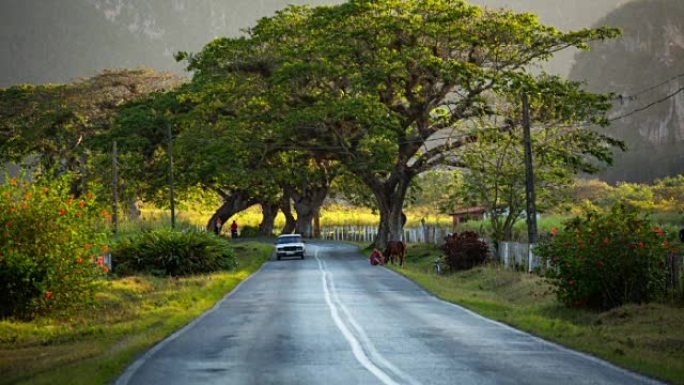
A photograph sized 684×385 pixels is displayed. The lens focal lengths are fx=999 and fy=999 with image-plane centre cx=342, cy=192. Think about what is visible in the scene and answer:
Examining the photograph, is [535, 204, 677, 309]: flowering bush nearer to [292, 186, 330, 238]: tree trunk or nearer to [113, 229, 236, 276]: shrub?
[113, 229, 236, 276]: shrub

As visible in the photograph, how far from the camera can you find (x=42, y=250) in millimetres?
26859

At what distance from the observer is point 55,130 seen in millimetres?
82438

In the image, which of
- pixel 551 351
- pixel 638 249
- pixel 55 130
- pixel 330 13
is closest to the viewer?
pixel 551 351

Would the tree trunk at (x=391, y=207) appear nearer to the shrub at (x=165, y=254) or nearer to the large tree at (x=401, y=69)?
the large tree at (x=401, y=69)

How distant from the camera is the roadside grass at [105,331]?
1617cm

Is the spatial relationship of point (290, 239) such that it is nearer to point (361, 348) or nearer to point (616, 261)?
point (616, 261)

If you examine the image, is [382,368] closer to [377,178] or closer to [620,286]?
[620,286]

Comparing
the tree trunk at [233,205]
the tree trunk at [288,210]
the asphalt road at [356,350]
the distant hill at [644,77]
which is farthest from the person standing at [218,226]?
the distant hill at [644,77]

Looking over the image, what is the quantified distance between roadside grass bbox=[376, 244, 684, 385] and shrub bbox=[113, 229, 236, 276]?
1172 centimetres

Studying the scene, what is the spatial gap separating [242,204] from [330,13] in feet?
116

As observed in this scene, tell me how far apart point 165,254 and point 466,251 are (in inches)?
521

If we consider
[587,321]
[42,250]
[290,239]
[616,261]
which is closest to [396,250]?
[290,239]

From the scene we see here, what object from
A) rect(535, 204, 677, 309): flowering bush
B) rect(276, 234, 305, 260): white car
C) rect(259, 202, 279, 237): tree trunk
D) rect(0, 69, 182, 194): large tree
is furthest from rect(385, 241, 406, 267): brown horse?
rect(259, 202, 279, 237): tree trunk

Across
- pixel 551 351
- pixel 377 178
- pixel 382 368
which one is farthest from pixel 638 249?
pixel 377 178
